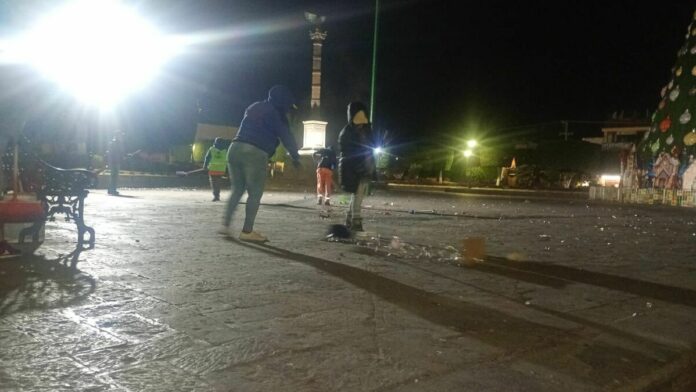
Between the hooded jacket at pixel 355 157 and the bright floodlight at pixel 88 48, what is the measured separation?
3.41m

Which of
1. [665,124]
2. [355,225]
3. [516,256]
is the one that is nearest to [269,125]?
[355,225]

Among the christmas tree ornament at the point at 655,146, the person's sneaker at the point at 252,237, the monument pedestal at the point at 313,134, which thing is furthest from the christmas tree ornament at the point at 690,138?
the person's sneaker at the point at 252,237

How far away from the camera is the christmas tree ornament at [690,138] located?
22000 millimetres

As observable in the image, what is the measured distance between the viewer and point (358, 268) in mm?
5133

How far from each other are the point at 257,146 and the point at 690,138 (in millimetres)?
20405

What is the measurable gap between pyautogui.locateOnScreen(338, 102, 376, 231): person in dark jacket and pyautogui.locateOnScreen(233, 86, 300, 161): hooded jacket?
0.95 metres

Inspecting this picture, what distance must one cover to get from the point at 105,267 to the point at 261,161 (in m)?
2.24

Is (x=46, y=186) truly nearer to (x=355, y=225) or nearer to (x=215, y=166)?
(x=355, y=225)

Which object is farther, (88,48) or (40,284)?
(88,48)

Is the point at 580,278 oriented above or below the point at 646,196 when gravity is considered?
below

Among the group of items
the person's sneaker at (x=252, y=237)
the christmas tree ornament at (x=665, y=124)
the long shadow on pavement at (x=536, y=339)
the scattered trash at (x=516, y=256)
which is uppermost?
the christmas tree ornament at (x=665, y=124)

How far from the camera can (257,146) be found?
6.52m

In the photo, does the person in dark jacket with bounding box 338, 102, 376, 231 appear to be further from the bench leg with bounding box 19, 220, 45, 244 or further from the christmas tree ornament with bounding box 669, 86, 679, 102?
the christmas tree ornament with bounding box 669, 86, 679, 102

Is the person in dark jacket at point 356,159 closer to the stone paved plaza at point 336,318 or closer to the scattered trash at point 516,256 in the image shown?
the stone paved plaza at point 336,318
